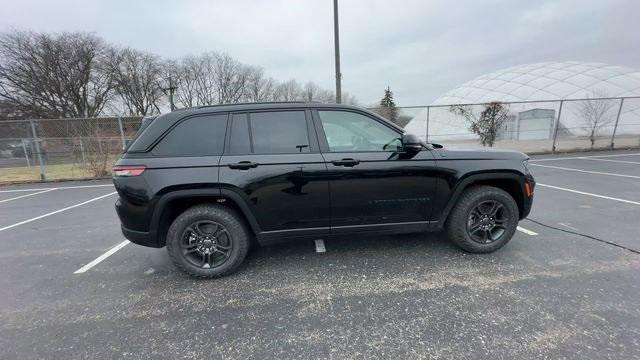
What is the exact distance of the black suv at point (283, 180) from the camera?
2936 mm

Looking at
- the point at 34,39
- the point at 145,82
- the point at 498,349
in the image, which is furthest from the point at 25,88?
the point at 498,349

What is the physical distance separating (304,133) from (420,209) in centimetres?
156

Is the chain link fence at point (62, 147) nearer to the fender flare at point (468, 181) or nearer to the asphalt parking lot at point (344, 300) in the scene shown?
the asphalt parking lot at point (344, 300)

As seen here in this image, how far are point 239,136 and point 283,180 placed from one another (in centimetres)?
66

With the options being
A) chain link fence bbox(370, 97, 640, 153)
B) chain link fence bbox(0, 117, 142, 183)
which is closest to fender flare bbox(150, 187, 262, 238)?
chain link fence bbox(370, 97, 640, 153)

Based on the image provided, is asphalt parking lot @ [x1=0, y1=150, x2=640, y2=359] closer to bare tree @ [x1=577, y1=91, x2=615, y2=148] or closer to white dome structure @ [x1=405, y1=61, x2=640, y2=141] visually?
bare tree @ [x1=577, y1=91, x2=615, y2=148]

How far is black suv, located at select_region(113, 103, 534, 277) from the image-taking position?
116 inches

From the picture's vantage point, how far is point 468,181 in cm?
327

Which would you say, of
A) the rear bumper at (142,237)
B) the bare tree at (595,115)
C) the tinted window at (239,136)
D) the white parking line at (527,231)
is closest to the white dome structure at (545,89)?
the bare tree at (595,115)

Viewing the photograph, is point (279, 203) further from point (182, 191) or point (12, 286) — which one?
point (12, 286)

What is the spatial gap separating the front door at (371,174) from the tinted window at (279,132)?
198 mm

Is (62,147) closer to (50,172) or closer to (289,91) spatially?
(50,172)

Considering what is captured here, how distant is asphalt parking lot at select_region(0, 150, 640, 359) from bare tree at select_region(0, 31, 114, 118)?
36.2m

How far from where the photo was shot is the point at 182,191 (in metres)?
2.92
